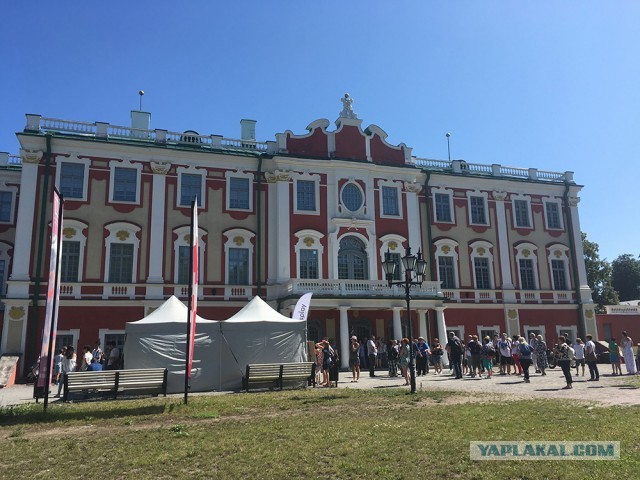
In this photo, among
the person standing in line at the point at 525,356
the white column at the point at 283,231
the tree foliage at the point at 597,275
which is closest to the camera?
the person standing in line at the point at 525,356

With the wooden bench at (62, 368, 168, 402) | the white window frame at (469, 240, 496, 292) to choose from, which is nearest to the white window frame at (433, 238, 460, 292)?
the white window frame at (469, 240, 496, 292)

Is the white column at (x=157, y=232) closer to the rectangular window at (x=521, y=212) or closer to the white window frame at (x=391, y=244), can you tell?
the white window frame at (x=391, y=244)

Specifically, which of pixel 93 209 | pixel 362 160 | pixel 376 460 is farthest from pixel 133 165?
pixel 376 460

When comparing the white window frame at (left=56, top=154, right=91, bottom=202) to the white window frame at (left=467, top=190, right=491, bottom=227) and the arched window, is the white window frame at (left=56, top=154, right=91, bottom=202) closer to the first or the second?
the arched window

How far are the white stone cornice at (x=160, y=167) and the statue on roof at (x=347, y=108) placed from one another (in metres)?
10.8

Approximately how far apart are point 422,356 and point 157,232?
14.9m

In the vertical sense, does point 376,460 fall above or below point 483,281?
below

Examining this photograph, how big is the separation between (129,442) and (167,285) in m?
18.8

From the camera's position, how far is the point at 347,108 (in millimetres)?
32406

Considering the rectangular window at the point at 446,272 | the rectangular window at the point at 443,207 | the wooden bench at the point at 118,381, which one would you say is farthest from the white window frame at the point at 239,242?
the wooden bench at the point at 118,381

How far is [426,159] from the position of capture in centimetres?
3484

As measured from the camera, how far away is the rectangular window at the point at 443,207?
33.6m

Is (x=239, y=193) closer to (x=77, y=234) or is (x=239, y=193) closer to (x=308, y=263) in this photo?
(x=308, y=263)

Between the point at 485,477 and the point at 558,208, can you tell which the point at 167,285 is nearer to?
the point at 485,477
